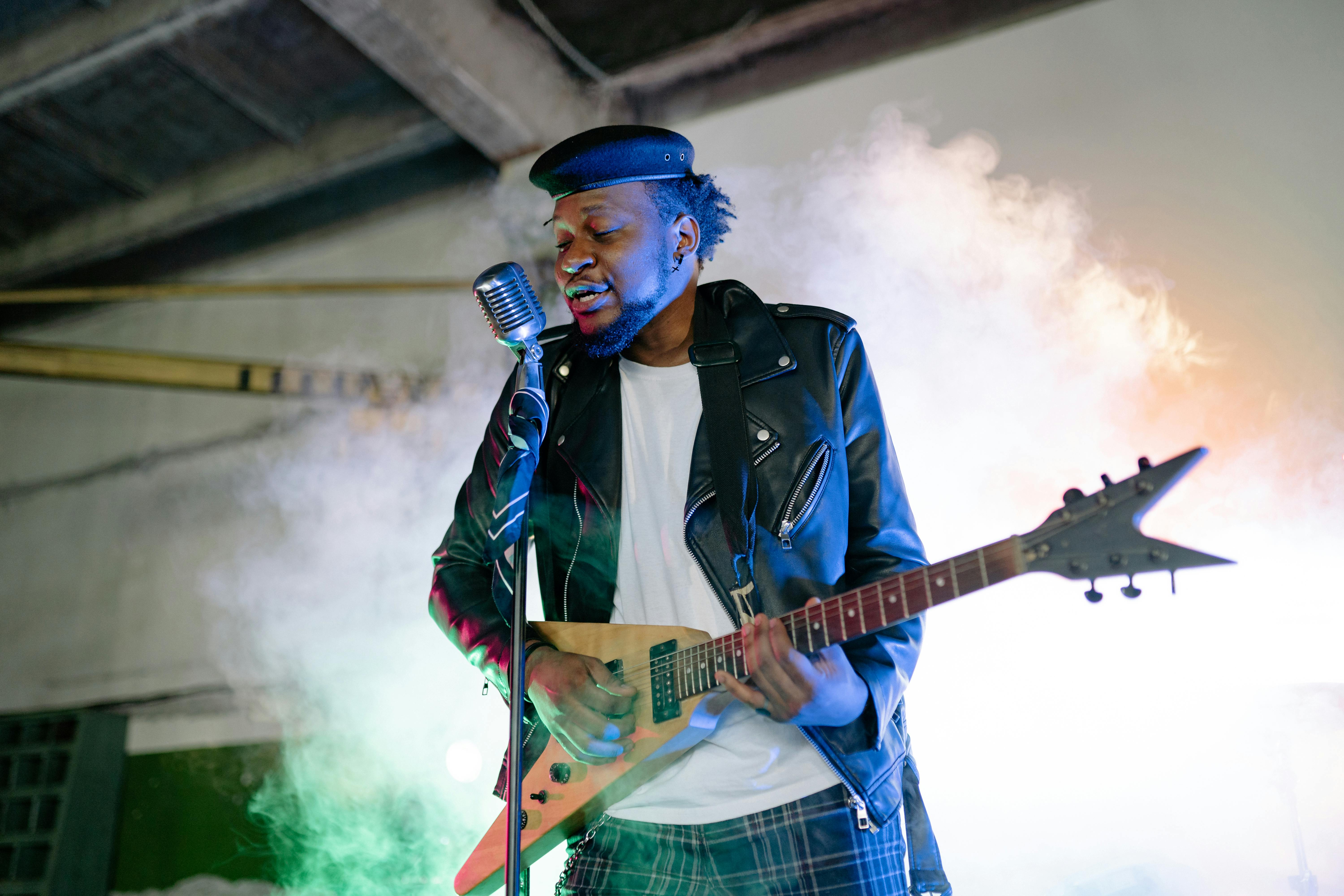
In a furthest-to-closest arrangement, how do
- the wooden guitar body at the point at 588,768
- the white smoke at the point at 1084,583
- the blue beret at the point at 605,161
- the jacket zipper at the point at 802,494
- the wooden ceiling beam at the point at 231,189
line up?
the wooden ceiling beam at the point at 231,189, the white smoke at the point at 1084,583, the blue beret at the point at 605,161, the jacket zipper at the point at 802,494, the wooden guitar body at the point at 588,768

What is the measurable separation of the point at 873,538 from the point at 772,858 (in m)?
0.60

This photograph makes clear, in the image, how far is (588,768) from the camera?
1.76 meters

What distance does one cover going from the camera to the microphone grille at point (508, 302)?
1554 millimetres

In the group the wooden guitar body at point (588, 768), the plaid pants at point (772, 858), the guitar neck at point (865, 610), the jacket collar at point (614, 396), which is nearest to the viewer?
the guitar neck at point (865, 610)

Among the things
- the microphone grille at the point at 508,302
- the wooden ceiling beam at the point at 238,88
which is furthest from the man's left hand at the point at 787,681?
the wooden ceiling beam at the point at 238,88

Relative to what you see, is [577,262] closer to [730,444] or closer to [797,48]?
[730,444]

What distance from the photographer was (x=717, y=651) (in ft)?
5.54

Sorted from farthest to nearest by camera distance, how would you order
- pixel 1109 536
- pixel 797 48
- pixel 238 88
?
pixel 238 88 < pixel 797 48 < pixel 1109 536

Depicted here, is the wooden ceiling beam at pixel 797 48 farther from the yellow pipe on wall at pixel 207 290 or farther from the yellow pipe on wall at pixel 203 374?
the yellow pipe on wall at pixel 203 374

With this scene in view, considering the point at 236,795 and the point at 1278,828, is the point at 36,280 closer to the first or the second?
the point at 236,795

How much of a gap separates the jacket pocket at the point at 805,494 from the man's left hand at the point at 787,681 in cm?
29

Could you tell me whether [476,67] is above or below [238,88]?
below

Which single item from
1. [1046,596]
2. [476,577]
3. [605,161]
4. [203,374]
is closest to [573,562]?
[476,577]

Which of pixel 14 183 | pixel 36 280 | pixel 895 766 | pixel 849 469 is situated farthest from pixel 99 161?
pixel 895 766
